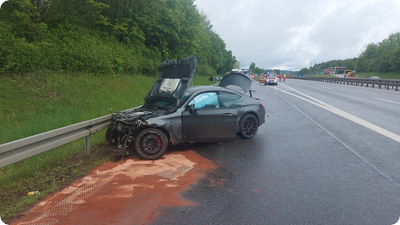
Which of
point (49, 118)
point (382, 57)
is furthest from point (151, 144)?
point (382, 57)

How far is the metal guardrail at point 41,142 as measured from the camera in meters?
4.70

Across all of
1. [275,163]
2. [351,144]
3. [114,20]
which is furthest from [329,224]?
[114,20]

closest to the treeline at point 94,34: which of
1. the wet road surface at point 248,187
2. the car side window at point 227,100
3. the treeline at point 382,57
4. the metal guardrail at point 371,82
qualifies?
the car side window at point 227,100

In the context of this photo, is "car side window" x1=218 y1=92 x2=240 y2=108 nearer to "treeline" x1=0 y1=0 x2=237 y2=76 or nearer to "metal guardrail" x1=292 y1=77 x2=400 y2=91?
"treeline" x1=0 y1=0 x2=237 y2=76

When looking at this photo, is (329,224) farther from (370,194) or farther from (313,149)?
(313,149)

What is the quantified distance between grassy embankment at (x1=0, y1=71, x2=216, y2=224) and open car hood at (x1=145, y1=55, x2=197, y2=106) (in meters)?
1.91

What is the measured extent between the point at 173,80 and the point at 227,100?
1503mm

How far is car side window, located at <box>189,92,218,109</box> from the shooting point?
748cm

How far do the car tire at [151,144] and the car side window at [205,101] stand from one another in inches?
49.1

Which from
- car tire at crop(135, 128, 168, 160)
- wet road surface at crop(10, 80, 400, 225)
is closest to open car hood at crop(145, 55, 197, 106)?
car tire at crop(135, 128, 168, 160)

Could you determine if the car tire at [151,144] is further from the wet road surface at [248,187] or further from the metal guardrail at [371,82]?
the metal guardrail at [371,82]

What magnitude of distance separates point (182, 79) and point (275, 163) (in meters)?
3.23

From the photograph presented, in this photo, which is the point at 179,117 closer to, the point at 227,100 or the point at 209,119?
the point at 209,119

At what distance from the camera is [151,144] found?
6660mm
